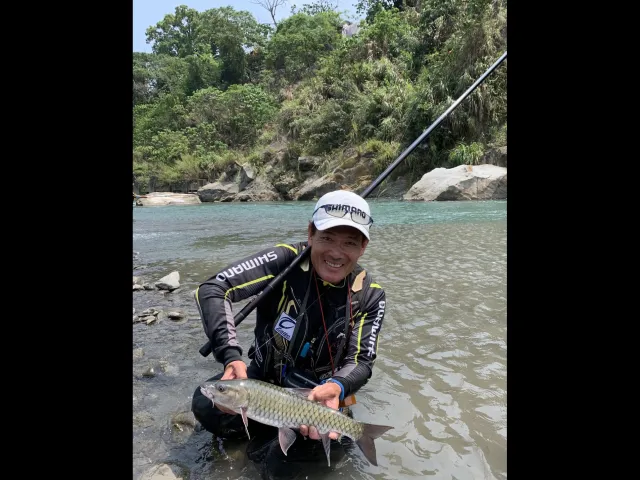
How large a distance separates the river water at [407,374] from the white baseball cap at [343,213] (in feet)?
4.96

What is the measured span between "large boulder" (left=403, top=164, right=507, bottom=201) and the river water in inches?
400

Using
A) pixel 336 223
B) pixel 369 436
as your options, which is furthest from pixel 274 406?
pixel 336 223

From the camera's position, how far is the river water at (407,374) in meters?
2.82

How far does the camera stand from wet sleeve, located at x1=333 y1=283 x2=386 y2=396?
2.82m

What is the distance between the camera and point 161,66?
58.7m

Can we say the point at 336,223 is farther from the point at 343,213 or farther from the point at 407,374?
the point at 407,374

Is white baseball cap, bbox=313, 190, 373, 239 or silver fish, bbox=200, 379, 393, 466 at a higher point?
white baseball cap, bbox=313, 190, 373, 239

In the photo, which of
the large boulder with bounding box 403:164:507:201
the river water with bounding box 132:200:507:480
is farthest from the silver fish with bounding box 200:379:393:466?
the large boulder with bounding box 403:164:507:201

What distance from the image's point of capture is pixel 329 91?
34375mm

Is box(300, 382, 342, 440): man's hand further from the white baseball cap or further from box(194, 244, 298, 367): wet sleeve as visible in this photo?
the white baseball cap

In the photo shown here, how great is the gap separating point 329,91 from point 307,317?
3362 cm

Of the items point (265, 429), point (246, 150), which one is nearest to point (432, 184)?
point (265, 429)
